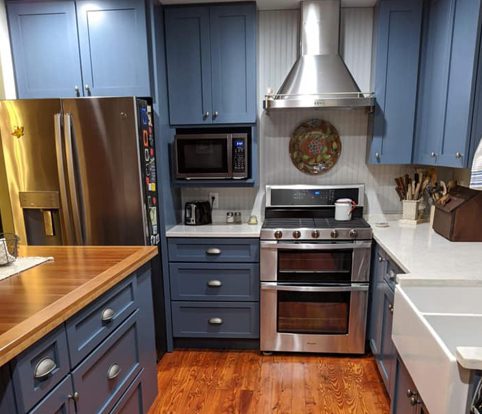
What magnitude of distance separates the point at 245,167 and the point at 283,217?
1.72 feet

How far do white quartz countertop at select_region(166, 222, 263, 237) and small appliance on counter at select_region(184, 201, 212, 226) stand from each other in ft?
0.19

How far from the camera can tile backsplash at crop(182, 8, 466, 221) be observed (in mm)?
2594

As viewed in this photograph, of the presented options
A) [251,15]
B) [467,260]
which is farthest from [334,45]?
[467,260]

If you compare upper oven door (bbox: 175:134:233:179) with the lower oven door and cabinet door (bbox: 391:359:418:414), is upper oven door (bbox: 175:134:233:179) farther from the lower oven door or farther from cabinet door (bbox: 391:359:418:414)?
cabinet door (bbox: 391:359:418:414)

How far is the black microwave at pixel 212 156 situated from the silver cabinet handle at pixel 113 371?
56.7 inches

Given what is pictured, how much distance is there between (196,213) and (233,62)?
115 centimetres

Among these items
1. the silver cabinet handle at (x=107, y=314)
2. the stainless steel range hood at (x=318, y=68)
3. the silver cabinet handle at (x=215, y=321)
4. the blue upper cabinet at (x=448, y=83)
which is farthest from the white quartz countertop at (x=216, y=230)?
the blue upper cabinet at (x=448, y=83)

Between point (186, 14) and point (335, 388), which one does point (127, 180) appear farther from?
point (335, 388)

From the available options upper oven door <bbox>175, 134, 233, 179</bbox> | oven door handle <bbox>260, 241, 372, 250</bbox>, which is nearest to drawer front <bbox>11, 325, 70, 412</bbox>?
oven door handle <bbox>260, 241, 372, 250</bbox>

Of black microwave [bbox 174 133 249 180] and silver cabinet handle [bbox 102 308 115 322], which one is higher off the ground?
black microwave [bbox 174 133 249 180]

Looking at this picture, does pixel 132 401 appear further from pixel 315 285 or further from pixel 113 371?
pixel 315 285

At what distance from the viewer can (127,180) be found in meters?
2.17

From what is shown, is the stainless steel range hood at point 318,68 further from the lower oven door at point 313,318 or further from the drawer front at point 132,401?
the drawer front at point 132,401

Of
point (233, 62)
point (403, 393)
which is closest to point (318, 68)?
point (233, 62)
